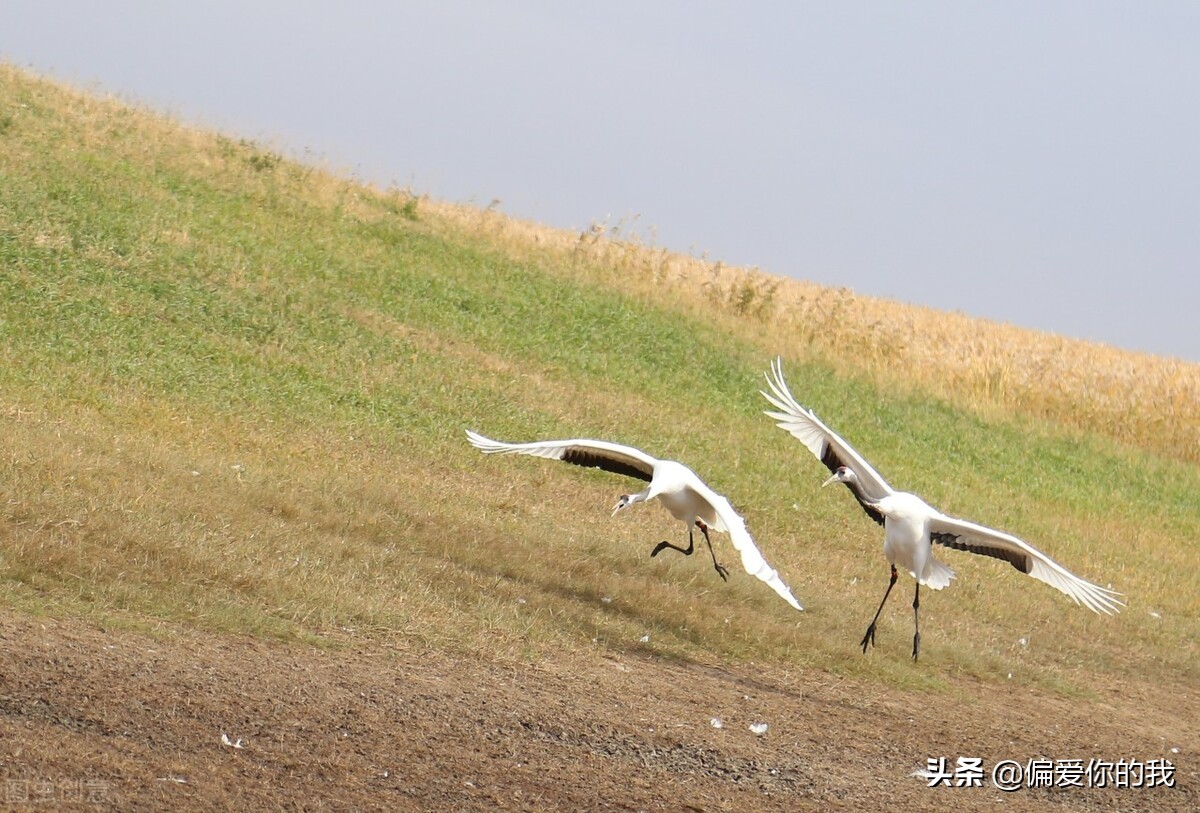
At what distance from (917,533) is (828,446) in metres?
0.90

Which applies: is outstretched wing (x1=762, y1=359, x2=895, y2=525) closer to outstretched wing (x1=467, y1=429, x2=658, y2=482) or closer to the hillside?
outstretched wing (x1=467, y1=429, x2=658, y2=482)

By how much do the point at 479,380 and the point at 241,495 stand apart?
6.39 meters

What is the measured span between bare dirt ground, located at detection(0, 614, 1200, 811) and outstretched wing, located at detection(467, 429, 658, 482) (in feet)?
4.69

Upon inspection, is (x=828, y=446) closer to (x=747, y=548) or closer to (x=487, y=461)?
(x=747, y=548)

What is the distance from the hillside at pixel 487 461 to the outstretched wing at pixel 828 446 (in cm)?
108

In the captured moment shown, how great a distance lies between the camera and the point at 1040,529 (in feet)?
50.3

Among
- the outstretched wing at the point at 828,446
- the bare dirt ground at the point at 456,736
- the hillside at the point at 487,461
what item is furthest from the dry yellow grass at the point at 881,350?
the bare dirt ground at the point at 456,736

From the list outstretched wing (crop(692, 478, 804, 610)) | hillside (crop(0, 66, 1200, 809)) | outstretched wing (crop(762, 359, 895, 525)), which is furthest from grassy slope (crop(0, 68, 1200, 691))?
outstretched wing (crop(762, 359, 895, 525))

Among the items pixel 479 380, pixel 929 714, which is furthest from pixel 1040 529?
pixel 929 714

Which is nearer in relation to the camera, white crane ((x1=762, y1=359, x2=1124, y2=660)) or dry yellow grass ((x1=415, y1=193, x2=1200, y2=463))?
white crane ((x1=762, y1=359, x2=1124, y2=660))

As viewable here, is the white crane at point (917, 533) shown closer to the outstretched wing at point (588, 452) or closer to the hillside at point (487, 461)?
the hillside at point (487, 461)

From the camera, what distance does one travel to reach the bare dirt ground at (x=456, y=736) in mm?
4992

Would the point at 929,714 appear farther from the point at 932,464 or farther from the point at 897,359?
the point at 897,359

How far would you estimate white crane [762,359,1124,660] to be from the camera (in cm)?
873
